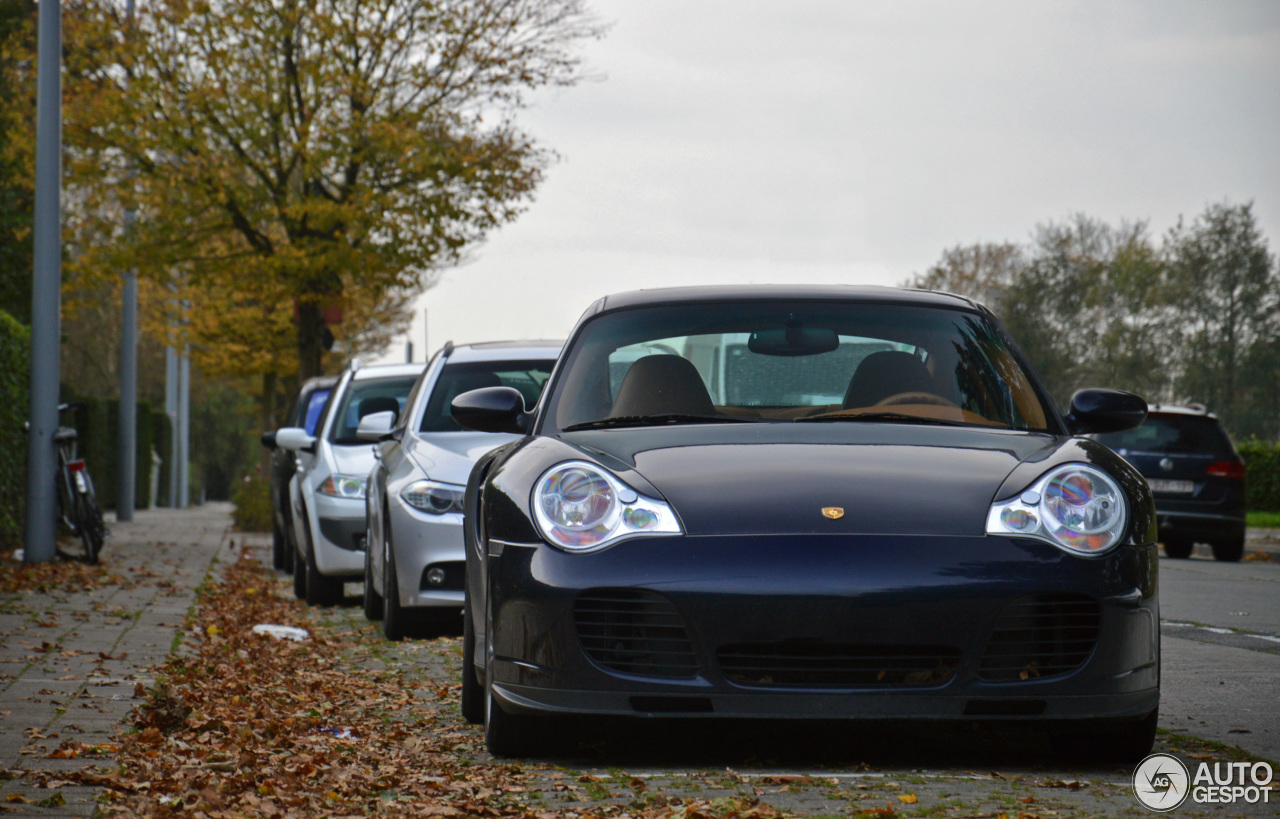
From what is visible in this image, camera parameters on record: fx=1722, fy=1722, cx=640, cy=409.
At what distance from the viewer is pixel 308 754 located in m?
5.58

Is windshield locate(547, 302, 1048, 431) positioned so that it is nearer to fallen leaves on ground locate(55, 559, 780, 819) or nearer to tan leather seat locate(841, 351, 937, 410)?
tan leather seat locate(841, 351, 937, 410)

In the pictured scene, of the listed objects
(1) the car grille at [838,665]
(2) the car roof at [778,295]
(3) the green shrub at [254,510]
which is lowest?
(3) the green shrub at [254,510]

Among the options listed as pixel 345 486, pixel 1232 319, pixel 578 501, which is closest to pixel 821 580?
pixel 578 501

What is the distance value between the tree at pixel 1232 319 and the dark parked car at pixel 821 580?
45727mm

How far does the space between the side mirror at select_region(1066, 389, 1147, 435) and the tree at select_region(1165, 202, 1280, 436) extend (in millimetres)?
44746

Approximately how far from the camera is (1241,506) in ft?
64.1

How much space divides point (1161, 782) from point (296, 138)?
64.3 ft

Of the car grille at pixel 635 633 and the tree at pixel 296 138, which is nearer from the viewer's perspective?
the car grille at pixel 635 633

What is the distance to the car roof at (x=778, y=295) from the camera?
6.22m

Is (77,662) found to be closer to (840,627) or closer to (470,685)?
(470,685)

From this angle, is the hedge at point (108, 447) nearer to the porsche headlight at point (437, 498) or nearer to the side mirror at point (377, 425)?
the side mirror at point (377, 425)

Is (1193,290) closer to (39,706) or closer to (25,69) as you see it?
(25,69)

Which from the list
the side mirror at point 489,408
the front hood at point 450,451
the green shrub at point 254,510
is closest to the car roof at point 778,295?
the side mirror at point 489,408

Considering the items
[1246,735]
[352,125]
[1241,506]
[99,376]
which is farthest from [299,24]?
[99,376]
